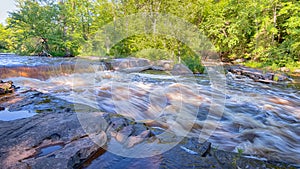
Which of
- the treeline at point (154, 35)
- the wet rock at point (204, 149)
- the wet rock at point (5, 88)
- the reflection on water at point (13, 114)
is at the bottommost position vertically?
the wet rock at point (204, 149)

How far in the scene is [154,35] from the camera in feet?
48.4

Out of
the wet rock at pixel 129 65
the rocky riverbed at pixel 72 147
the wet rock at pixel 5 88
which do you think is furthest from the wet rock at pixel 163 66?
the rocky riverbed at pixel 72 147

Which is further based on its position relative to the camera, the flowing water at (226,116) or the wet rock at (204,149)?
the flowing water at (226,116)

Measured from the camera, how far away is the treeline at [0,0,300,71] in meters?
13.1

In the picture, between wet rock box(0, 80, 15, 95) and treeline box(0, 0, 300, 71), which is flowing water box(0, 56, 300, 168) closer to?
wet rock box(0, 80, 15, 95)

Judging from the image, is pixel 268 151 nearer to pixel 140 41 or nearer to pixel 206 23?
pixel 140 41

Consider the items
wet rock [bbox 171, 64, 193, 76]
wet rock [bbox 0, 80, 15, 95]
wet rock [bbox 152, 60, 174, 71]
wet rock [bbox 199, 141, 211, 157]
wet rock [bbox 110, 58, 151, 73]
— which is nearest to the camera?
wet rock [bbox 199, 141, 211, 157]

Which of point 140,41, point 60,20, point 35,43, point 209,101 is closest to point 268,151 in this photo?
point 209,101

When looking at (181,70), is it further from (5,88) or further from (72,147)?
(72,147)

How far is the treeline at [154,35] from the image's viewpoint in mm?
13141

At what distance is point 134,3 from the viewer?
16.7 metres

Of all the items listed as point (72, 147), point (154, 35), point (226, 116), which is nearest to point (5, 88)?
point (72, 147)

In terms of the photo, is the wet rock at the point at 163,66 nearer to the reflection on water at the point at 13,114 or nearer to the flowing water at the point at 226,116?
the flowing water at the point at 226,116

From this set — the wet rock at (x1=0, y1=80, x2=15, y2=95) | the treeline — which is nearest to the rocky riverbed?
the wet rock at (x1=0, y1=80, x2=15, y2=95)
